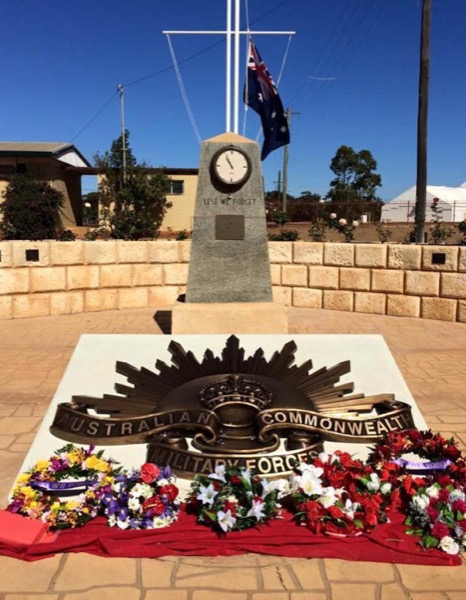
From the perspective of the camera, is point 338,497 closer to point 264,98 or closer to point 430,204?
point 264,98

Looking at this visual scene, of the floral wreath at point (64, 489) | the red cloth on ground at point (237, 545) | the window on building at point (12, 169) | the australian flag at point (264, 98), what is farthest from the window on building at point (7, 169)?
the red cloth on ground at point (237, 545)

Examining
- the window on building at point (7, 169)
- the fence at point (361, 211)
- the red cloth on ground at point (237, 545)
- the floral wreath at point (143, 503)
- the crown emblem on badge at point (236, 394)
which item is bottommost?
the red cloth on ground at point (237, 545)

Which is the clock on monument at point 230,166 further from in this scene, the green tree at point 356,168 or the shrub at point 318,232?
the green tree at point 356,168

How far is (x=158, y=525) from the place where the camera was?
242 cm

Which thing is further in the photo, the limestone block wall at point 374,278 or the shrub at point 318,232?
the shrub at point 318,232

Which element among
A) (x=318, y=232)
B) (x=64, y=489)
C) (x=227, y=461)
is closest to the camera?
(x=64, y=489)

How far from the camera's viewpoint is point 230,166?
266 inches

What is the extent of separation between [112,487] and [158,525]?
0.28 m

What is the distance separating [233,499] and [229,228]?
4.83 metres

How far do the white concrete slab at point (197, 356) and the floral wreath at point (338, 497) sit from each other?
1.00ft

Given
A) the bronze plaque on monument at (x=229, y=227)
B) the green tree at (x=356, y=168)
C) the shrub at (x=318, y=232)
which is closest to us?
the bronze plaque on monument at (x=229, y=227)

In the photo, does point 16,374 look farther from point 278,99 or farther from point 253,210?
point 278,99

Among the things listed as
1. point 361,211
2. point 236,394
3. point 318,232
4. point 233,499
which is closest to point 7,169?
point 361,211

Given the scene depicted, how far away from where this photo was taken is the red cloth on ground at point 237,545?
2307mm
